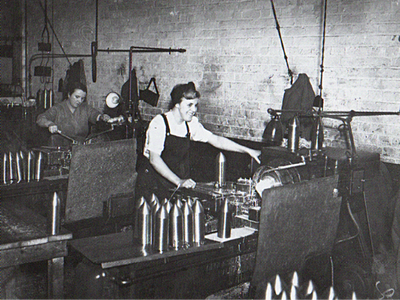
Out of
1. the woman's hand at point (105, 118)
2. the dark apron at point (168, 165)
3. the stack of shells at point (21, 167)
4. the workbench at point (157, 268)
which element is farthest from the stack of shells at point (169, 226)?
the woman's hand at point (105, 118)

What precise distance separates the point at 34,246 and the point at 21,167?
1.48m

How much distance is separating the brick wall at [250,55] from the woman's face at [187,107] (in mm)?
1265

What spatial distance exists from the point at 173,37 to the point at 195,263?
383cm

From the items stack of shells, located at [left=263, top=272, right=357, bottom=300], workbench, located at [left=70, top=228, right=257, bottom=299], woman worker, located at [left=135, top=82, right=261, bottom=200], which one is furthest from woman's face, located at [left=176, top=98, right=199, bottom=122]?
stack of shells, located at [left=263, top=272, right=357, bottom=300]

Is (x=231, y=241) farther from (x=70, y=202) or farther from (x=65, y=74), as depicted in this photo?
(x=65, y=74)

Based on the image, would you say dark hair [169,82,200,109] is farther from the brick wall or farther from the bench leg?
the bench leg

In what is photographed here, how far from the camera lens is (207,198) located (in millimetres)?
3051

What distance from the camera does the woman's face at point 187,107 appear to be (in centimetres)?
366

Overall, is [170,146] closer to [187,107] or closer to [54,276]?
[187,107]

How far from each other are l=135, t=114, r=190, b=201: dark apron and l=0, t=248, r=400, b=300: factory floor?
2.73ft

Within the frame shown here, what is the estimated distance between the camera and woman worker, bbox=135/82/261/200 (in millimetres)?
3617

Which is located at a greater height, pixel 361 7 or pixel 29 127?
pixel 361 7

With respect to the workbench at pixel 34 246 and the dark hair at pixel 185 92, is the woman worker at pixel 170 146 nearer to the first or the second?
the dark hair at pixel 185 92

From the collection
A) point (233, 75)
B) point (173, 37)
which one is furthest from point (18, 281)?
point (173, 37)
